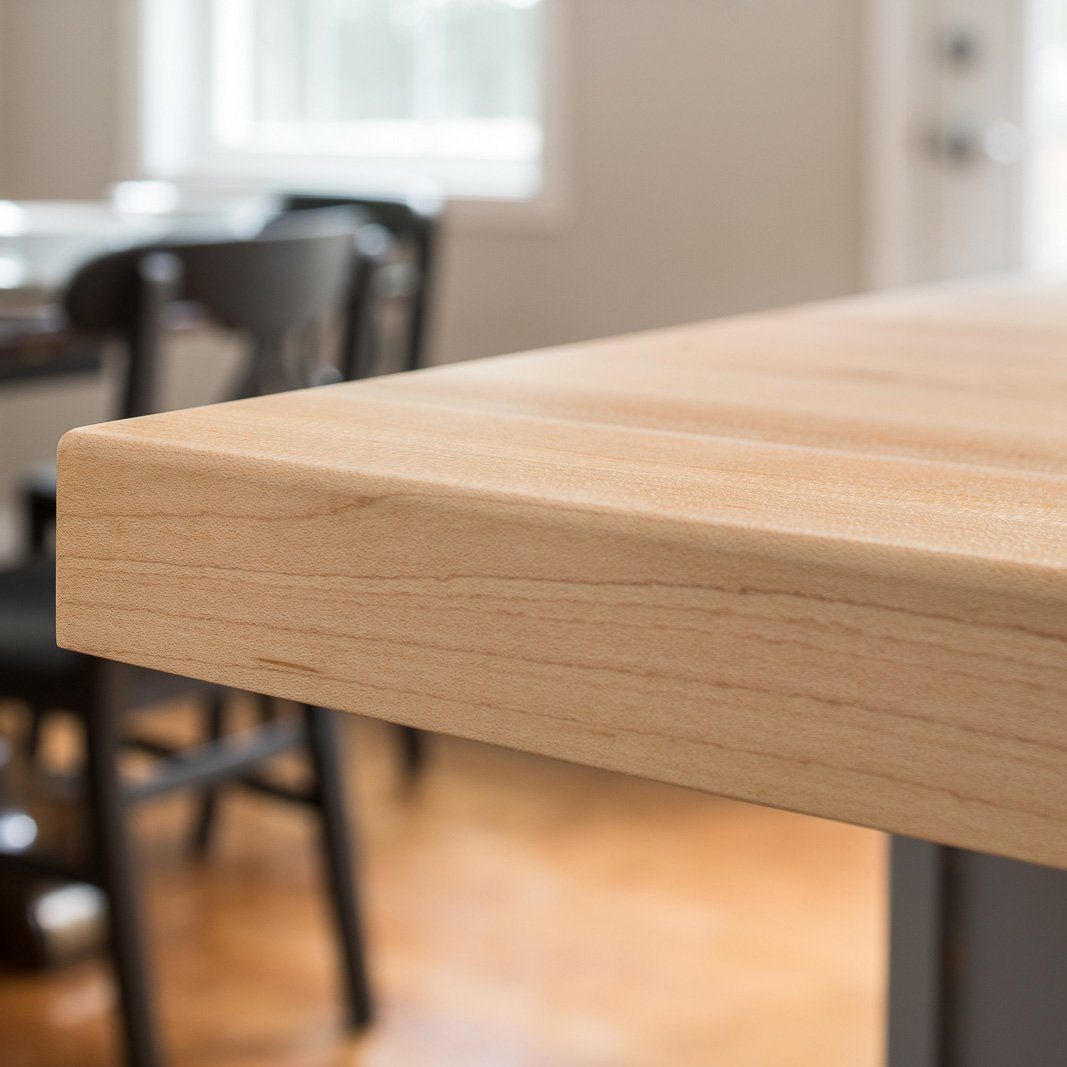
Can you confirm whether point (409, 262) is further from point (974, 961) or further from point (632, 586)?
point (632, 586)

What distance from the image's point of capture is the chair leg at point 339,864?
1.69 meters

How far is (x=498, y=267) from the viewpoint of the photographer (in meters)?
3.11

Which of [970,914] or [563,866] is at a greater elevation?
[970,914]

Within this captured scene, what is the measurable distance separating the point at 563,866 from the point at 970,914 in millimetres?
1656

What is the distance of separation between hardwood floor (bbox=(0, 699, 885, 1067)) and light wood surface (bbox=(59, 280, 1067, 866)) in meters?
1.46

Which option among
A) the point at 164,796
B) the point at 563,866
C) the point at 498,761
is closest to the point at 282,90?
the point at 498,761

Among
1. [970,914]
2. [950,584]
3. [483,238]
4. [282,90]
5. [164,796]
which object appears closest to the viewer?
[950,584]

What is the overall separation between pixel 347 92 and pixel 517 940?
7.40 ft

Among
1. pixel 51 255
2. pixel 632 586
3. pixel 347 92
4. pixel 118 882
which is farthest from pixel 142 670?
pixel 347 92

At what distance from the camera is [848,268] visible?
8.82ft

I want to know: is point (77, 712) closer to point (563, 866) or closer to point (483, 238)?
point (563, 866)

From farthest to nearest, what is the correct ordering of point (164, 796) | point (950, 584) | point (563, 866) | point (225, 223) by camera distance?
point (225, 223), point (563, 866), point (164, 796), point (950, 584)

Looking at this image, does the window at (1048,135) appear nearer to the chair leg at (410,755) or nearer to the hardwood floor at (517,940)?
the hardwood floor at (517,940)

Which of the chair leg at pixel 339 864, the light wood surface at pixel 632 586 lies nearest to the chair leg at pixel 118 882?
the chair leg at pixel 339 864
